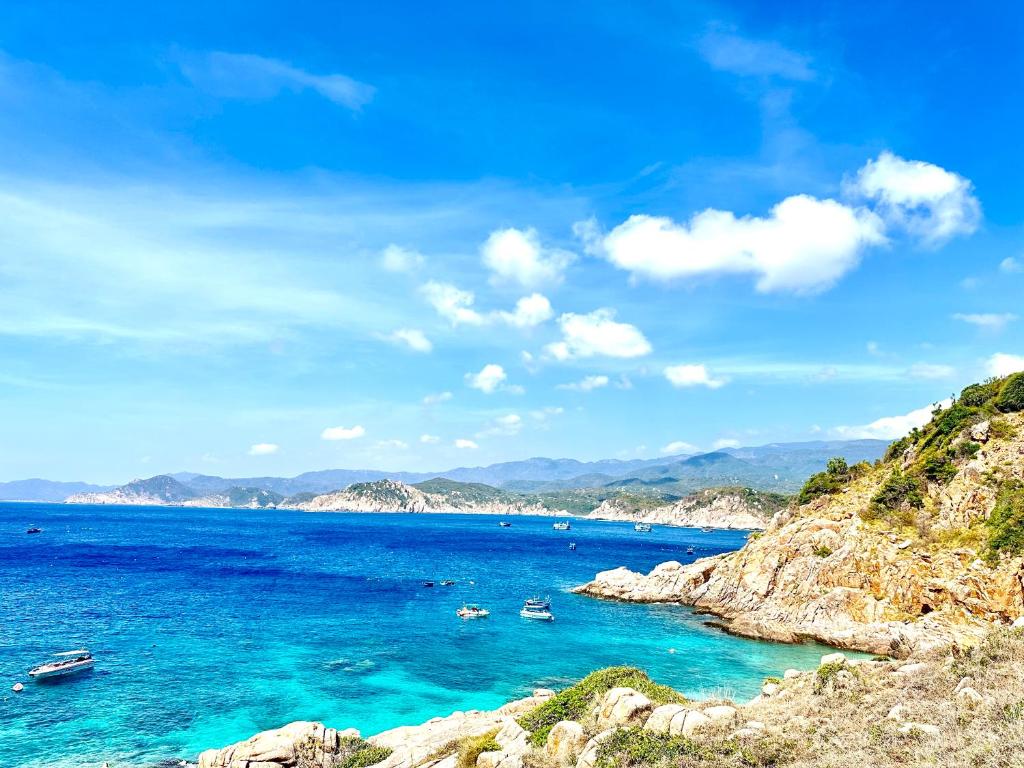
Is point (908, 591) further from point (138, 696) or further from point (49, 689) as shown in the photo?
point (49, 689)

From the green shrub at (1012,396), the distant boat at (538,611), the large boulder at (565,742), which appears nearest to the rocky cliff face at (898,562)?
the green shrub at (1012,396)

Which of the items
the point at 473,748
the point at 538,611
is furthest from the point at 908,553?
the point at 473,748

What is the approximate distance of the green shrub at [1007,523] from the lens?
2064 inches

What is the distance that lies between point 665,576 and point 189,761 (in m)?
66.5

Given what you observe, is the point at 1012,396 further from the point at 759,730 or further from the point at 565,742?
the point at 565,742

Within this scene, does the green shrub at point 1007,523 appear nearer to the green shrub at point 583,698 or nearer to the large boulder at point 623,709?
the green shrub at point 583,698

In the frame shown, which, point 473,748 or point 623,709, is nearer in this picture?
point 623,709

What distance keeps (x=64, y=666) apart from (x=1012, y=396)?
318ft

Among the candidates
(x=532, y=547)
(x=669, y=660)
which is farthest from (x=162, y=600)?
(x=532, y=547)

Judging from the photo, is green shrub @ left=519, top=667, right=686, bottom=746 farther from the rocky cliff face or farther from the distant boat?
the distant boat

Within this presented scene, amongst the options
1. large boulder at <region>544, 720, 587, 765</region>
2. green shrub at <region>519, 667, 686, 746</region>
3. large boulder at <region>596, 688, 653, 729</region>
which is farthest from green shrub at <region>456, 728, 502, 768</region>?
large boulder at <region>596, 688, 653, 729</region>

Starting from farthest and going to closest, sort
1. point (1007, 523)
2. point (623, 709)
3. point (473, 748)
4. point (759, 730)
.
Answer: point (1007, 523), point (473, 748), point (623, 709), point (759, 730)

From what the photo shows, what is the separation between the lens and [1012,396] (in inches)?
2645

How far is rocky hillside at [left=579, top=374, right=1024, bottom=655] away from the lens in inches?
2079
